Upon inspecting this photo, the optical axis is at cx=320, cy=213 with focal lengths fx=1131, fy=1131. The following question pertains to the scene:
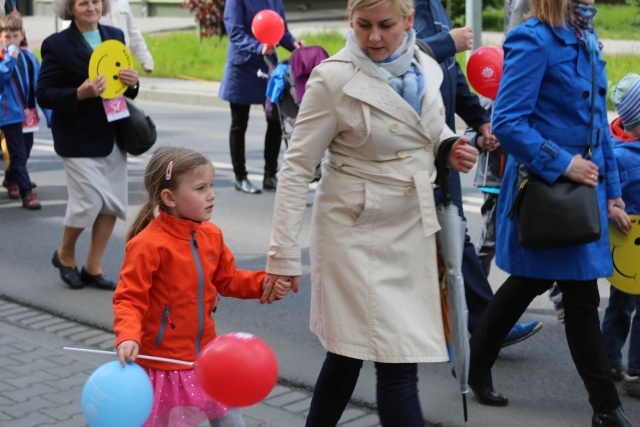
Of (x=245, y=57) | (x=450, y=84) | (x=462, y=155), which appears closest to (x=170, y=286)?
(x=462, y=155)

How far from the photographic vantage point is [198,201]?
3.85 meters

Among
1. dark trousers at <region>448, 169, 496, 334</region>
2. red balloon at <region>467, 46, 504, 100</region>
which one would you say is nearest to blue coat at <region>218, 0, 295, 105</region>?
red balloon at <region>467, 46, 504, 100</region>

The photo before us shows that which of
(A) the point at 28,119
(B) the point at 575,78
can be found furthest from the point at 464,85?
(A) the point at 28,119

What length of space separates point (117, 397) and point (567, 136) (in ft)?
6.74

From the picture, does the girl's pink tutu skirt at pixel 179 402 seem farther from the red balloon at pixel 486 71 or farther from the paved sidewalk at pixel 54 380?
the red balloon at pixel 486 71

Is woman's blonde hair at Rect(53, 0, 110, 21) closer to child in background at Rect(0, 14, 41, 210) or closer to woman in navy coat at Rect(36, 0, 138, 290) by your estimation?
woman in navy coat at Rect(36, 0, 138, 290)

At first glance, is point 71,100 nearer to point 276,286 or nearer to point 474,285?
point 474,285

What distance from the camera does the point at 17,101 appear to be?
9.73m

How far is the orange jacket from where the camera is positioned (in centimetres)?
374

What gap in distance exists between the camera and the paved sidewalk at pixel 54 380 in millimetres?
4766

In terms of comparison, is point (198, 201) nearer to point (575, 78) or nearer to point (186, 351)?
point (186, 351)

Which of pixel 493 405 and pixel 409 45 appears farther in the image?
pixel 493 405

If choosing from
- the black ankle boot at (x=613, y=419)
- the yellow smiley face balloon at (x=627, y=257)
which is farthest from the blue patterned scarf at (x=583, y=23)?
the black ankle boot at (x=613, y=419)

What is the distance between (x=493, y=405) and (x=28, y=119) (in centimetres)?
622
